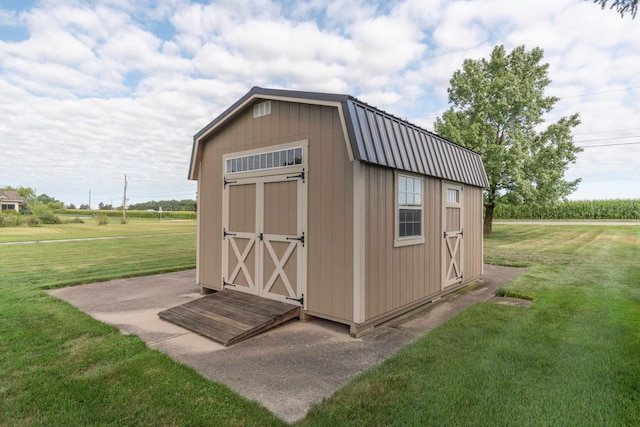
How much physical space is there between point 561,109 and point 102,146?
4620cm

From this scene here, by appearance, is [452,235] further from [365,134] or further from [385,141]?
[365,134]

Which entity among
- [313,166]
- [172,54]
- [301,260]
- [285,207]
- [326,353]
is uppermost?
[172,54]

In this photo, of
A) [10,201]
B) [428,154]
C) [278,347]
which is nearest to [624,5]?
[428,154]

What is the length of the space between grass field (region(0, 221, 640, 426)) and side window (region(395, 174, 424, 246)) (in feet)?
4.48

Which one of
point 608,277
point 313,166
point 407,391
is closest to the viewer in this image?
point 407,391

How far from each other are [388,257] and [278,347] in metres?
1.92

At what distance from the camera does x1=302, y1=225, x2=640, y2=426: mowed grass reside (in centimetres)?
230

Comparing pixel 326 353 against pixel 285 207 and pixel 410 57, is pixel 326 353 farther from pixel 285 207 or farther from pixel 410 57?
pixel 410 57

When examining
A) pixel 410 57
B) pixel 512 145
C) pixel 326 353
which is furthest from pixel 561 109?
pixel 326 353

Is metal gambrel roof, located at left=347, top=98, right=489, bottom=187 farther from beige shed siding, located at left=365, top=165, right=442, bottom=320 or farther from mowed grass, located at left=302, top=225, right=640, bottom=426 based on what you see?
mowed grass, located at left=302, top=225, right=640, bottom=426

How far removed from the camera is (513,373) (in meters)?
2.94

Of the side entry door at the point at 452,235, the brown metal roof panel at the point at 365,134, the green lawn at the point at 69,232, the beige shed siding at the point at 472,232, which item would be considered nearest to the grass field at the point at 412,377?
the side entry door at the point at 452,235

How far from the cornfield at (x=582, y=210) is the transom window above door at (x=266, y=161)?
29.6 meters

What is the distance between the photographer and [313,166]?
444 centimetres
